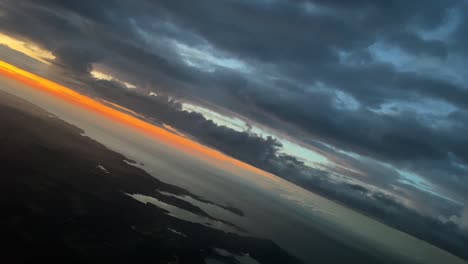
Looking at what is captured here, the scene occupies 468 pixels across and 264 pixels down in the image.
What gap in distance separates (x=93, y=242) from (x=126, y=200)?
251 ft

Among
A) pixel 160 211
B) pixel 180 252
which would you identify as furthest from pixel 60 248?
pixel 160 211

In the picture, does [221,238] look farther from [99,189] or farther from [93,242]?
[93,242]

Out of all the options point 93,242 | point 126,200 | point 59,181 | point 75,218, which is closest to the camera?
point 93,242

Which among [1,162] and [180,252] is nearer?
[180,252]

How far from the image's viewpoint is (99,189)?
192m

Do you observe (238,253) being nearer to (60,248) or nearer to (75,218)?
(75,218)

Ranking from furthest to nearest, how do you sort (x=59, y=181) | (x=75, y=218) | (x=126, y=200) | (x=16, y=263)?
(x=126, y=200), (x=59, y=181), (x=75, y=218), (x=16, y=263)

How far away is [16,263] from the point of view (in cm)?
8462

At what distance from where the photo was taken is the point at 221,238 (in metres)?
195

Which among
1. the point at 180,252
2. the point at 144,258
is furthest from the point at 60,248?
the point at 180,252

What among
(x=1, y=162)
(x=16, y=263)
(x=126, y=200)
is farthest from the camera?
(x=126, y=200)

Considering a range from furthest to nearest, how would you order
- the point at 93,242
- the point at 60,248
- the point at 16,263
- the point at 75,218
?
the point at 75,218 < the point at 93,242 < the point at 60,248 < the point at 16,263

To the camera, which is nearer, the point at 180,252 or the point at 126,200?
the point at 180,252

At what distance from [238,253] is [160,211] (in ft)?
163
